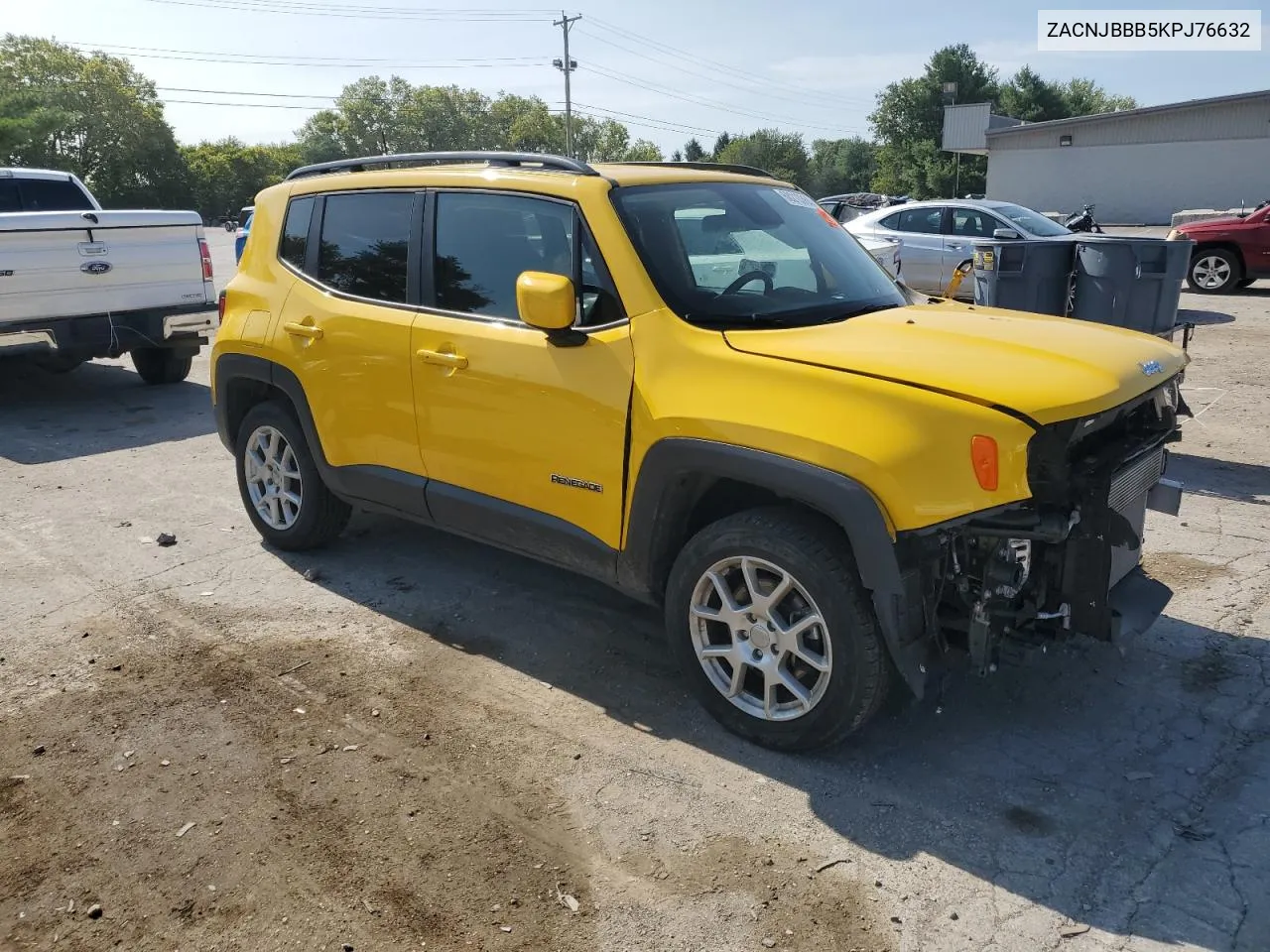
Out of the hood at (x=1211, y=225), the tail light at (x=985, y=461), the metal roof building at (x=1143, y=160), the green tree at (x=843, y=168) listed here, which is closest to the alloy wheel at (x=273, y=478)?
the tail light at (x=985, y=461)

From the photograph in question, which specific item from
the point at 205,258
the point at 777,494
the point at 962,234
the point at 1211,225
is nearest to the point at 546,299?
the point at 777,494

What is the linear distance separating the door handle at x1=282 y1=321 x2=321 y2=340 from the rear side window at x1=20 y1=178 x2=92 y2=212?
761 centimetres

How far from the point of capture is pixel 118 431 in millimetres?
8414

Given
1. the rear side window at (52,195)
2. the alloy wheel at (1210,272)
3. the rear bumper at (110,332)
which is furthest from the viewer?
the alloy wheel at (1210,272)

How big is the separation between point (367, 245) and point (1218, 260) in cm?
1583

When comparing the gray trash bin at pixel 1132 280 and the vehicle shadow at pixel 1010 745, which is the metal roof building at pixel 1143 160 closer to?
the gray trash bin at pixel 1132 280

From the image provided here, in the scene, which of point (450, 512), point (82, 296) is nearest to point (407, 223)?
point (450, 512)

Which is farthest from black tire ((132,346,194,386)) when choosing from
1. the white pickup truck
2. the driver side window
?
the driver side window

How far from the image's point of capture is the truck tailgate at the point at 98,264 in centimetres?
812

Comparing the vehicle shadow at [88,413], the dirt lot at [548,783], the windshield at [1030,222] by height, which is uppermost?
the windshield at [1030,222]

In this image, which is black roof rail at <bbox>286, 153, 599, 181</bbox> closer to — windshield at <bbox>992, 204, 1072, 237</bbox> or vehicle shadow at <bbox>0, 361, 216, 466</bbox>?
vehicle shadow at <bbox>0, 361, 216, 466</bbox>

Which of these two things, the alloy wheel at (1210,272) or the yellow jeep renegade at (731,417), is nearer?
the yellow jeep renegade at (731,417)

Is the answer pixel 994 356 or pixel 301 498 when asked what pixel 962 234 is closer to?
pixel 301 498

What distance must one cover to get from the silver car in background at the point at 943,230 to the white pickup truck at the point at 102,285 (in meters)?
8.57
